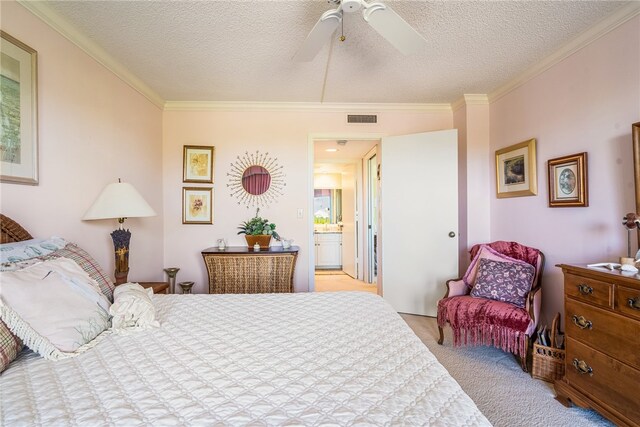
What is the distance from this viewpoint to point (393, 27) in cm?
145

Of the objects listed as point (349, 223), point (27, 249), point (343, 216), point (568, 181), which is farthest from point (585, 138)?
point (343, 216)

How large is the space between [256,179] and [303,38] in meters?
1.66

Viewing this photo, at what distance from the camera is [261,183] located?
3322 mm

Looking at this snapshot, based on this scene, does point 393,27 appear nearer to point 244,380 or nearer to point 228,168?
point 244,380

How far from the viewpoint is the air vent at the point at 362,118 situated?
3371 mm

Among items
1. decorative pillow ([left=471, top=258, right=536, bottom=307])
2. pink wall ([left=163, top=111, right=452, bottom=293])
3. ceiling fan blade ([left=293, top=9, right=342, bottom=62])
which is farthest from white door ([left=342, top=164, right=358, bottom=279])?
ceiling fan blade ([left=293, top=9, right=342, bottom=62])

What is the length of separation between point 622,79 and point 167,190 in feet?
13.4

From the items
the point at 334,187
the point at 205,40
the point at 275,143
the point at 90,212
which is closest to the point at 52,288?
the point at 90,212

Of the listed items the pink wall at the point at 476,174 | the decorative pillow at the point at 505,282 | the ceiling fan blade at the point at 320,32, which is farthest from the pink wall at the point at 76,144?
the pink wall at the point at 476,174

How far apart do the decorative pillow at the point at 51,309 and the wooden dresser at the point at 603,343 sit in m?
2.50

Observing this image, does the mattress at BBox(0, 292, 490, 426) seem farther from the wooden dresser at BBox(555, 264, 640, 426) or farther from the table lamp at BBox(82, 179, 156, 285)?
the wooden dresser at BBox(555, 264, 640, 426)

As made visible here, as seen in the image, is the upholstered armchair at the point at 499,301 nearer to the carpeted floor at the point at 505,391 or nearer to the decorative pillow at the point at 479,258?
the decorative pillow at the point at 479,258

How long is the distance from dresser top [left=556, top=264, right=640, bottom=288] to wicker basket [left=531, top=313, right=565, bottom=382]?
55 centimetres

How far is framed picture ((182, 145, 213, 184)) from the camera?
327 cm
